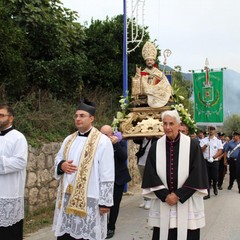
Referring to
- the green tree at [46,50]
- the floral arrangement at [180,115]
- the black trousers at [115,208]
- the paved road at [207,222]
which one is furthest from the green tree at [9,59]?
the black trousers at [115,208]

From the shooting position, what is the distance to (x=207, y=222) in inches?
277

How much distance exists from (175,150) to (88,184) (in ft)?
3.35

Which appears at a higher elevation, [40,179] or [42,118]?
[42,118]

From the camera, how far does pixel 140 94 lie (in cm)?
697

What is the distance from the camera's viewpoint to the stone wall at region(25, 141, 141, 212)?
728cm

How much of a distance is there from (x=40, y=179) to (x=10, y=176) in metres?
3.15

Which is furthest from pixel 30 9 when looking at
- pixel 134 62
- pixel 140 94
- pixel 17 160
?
pixel 17 160

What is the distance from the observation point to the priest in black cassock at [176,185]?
13.7 feet

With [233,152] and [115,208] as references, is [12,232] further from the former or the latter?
[233,152]

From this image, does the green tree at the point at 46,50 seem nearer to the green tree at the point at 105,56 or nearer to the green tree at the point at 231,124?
the green tree at the point at 105,56

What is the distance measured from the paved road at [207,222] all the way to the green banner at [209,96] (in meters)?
3.38

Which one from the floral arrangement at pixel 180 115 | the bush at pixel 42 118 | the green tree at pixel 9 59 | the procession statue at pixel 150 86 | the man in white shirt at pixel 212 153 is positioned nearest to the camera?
the procession statue at pixel 150 86

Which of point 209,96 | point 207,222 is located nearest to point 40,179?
point 207,222

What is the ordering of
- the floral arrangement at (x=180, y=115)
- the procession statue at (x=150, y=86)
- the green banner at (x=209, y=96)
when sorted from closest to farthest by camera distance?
the procession statue at (x=150, y=86)
the floral arrangement at (x=180, y=115)
the green banner at (x=209, y=96)
